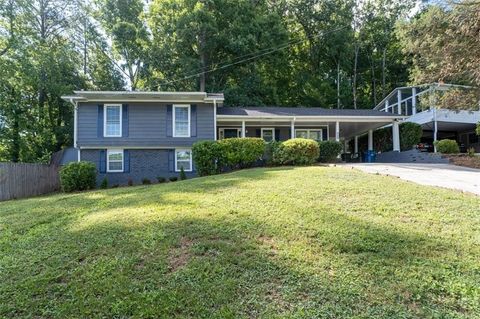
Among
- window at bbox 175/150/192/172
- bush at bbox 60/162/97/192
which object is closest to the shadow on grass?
bush at bbox 60/162/97/192

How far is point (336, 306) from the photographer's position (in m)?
2.98

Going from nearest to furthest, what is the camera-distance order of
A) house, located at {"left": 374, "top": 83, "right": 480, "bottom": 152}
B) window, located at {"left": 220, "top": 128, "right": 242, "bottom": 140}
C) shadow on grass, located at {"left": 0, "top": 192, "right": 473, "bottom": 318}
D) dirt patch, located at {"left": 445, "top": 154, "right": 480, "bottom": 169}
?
shadow on grass, located at {"left": 0, "top": 192, "right": 473, "bottom": 318} → dirt patch, located at {"left": 445, "top": 154, "right": 480, "bottom": 169} → window, located at {"left": 220, "top": 128, "right": 242, "bottom": 140} → house, located at {"left": 374, "top": 83, "right": 480, "bottom": 152}

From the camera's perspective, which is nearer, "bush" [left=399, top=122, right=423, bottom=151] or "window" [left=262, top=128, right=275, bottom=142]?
"bush" [left=399, top=122, right=423, bottom=151]

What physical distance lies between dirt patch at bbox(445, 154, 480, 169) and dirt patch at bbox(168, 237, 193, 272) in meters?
13.5

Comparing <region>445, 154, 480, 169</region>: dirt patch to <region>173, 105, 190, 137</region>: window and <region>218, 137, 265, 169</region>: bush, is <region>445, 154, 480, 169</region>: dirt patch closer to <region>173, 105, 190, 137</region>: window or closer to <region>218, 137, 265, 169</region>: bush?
<region>218, 137, 265, 169</region>: bush

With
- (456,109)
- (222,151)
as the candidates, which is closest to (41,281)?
(222,151)

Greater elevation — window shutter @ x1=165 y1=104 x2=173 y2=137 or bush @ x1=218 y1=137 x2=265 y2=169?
window shutter @ x1=165 y1=104 x2=173 y2=137

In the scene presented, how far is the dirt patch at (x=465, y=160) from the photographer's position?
14.0 meters

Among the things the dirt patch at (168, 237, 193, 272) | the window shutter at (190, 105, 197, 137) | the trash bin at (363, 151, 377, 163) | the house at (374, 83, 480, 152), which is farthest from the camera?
the house at (374, 83, 480, 152)

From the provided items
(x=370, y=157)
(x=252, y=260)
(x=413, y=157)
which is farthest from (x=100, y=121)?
(x=413, y=157)

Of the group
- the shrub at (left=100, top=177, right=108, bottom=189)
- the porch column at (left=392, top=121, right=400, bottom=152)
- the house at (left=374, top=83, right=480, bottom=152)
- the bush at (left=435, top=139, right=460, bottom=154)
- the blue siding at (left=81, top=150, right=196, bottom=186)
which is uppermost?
the house at (left=374, top=83, right=480, bottom=152)

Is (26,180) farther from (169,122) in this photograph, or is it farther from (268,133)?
(268,133)

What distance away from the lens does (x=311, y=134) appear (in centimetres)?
1994

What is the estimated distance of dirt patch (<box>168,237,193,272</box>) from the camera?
12.0 ft
